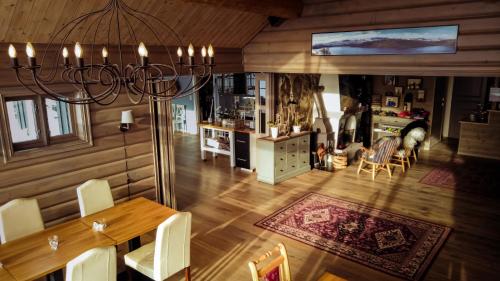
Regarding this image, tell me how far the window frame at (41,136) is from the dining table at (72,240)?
113 centimetres

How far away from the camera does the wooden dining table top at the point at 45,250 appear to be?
317 centimetres

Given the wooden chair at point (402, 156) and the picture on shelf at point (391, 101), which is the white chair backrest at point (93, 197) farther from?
the picture on shelf at point (391, 101)

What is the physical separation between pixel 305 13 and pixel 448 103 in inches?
276

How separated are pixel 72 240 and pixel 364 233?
12.5 feet

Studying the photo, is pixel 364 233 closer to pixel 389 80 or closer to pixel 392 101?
pixel 392 101

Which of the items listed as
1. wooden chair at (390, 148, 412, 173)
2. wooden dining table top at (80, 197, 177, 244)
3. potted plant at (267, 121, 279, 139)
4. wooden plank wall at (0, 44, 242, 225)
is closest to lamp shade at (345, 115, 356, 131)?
wooden chair at (390, 148, 412, 173)

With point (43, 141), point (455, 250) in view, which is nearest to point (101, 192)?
point (43, 141)

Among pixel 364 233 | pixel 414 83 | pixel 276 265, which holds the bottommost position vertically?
A: pixel 364 233

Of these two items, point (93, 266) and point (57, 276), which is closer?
point (93, 266)

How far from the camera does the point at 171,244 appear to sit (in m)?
3.65

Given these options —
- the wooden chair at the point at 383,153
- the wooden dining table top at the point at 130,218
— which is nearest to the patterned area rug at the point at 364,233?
the wooden chair at the point at 383,153

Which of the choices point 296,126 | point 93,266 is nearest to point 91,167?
point 93,266

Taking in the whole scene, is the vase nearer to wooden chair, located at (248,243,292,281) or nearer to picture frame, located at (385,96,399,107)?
picture frame, located at (385,96,399,107)

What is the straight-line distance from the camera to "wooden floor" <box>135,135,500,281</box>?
4.52 m
